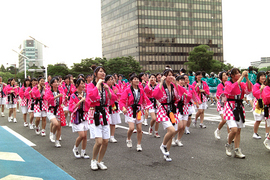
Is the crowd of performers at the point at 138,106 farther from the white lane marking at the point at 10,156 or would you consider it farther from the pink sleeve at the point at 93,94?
the white lane marking at the point at 10,156

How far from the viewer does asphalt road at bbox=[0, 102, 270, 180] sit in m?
5.61

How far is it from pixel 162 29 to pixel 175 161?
302 ft

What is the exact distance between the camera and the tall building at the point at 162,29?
93.3 meters

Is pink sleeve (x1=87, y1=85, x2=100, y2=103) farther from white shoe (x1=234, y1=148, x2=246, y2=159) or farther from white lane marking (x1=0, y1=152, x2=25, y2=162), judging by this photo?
white shoe (x1=234, y1=148, x2=246, y2=159)

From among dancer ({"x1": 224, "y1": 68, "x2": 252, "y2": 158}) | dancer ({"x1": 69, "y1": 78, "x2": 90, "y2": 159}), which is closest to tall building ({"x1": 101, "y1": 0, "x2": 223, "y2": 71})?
dancer ({"x1": 69, "y1": 78, "x2": 90, "y2": 159})

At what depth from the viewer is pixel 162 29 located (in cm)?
9550

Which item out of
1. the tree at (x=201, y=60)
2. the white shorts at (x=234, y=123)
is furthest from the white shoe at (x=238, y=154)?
the tree at (x=201, y=60)

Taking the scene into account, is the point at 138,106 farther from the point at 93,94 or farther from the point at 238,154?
the point at 238,154

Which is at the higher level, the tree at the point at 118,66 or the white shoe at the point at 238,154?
the tree at the point at 118,66

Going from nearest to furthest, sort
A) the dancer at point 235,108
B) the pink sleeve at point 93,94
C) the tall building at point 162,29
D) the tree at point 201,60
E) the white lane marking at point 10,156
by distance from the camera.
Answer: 1. the pink sleeve at point 93,94
2. the dancer at point 235,108
3. the white lane marking at point 10,156
4. the tree at point 201,60
5. the tall building at point 162,29

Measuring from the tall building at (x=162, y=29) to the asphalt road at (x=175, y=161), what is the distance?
85.5 metres

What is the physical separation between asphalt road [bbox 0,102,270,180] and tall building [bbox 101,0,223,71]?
281 feet

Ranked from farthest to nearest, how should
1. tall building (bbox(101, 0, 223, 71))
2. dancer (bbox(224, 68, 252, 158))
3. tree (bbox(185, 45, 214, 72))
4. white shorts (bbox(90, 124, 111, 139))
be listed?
1. tall building (bbox(101, 0, 223, 71))
2. tree (bbox(185, 45, 214, 72))
3. dancer (bbox(224, 68, 252, 158))
4. white shorts (bbox(90, 124, 111, 139))

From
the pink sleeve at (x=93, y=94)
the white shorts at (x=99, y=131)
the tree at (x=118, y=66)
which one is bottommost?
the white shorts at (x=99, y=131)
